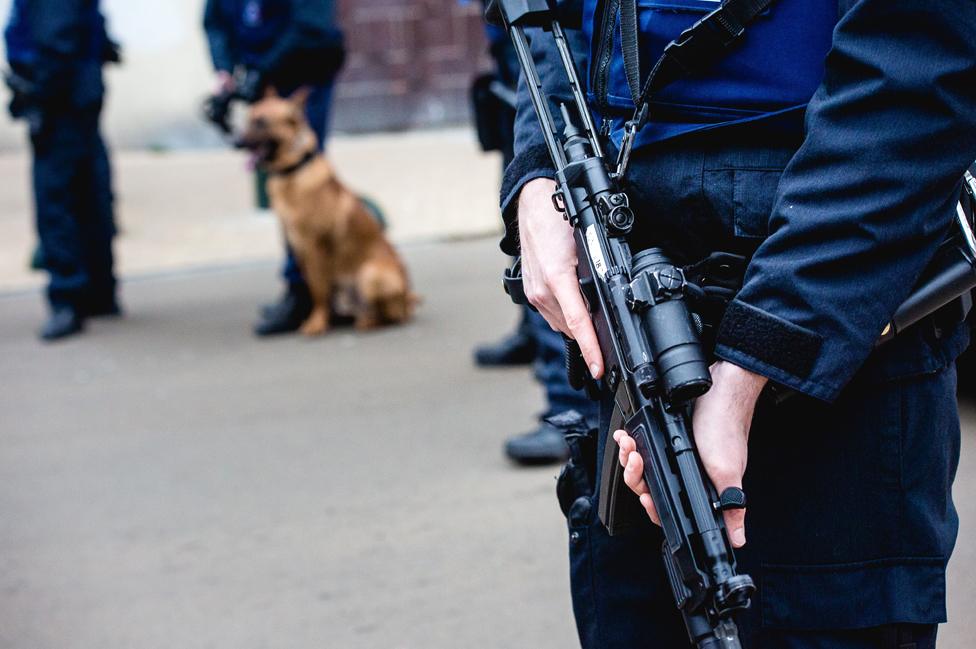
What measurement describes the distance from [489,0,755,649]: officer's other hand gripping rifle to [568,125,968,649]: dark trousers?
0.30 ft

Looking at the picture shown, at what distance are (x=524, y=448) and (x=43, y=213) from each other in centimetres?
353

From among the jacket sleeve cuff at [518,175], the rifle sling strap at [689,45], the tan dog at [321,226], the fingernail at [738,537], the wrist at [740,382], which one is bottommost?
the tan dog at [321,226]

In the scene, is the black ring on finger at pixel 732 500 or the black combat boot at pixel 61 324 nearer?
the black ring on finger at pixel 732 500

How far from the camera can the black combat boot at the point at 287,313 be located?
20.3ft

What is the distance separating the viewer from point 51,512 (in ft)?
13.1

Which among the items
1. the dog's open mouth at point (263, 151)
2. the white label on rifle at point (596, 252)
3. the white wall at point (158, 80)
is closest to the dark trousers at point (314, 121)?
the dog's open mouth at point (263, 151)

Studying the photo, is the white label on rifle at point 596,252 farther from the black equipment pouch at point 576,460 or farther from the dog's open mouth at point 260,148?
the dog's open mouth at point 260,148

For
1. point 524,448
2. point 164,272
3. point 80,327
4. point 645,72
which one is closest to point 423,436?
point 524,448

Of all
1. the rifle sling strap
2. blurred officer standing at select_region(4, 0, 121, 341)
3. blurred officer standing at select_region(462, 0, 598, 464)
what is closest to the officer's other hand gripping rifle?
the rifle sling strap

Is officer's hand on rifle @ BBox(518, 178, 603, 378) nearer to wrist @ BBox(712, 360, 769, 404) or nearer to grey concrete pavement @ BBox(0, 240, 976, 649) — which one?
wrist @ BBox(712, 360, 769, 404)

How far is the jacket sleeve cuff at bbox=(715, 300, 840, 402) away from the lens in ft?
4.10

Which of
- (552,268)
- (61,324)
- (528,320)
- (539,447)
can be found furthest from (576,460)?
(61,324)

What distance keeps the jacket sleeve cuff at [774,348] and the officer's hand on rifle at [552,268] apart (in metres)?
0.20

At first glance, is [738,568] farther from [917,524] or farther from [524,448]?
[524,448]
